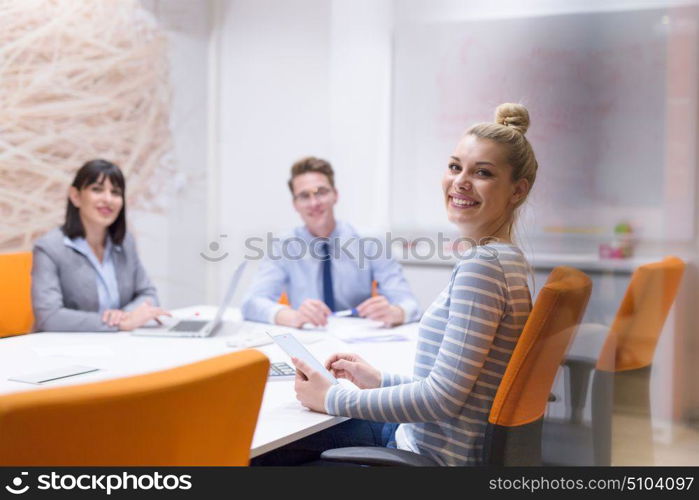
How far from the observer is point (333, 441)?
5.12 feet

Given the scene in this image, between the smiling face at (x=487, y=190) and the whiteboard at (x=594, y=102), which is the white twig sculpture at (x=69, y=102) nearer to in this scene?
the whiteboard at (x=594, y=102)

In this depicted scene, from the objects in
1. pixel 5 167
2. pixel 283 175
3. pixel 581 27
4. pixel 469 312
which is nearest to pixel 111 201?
pixel 5 167

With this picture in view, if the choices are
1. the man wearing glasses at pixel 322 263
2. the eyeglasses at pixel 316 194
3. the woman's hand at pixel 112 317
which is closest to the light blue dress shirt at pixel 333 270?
the man wearing glasses at pixel 322 263

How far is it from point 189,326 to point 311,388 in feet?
3.23

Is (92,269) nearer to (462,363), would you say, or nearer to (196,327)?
(196,327)

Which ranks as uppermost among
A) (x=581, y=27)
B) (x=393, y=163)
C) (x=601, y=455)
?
(x=581, y=27)

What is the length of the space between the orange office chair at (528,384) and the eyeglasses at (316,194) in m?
1.54

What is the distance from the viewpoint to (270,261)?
2781mm

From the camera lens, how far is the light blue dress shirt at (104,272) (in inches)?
97.6

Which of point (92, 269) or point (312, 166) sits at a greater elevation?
point (312, 166)

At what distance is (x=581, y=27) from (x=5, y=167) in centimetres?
262

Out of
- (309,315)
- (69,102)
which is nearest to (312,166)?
(309,315)

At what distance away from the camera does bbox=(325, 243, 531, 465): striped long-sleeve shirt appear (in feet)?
4.15

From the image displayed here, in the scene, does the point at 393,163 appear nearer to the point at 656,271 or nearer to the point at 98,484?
the point at 656,271
